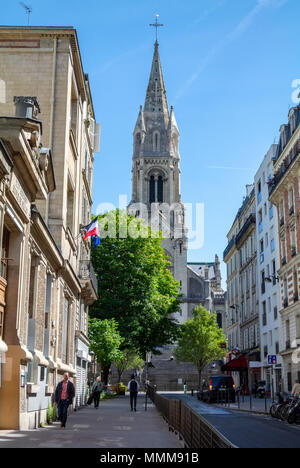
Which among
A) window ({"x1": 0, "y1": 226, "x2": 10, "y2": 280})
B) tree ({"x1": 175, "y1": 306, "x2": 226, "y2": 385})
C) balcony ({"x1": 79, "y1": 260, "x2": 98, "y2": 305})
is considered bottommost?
tree ({"x1": 175, "y1": 306, "x2": 226, "y2": 385})

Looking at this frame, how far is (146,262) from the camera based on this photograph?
4238 centimetres

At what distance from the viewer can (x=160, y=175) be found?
109438mm

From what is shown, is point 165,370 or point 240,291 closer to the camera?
point 240,291

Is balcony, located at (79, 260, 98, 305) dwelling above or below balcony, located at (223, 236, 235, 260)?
below

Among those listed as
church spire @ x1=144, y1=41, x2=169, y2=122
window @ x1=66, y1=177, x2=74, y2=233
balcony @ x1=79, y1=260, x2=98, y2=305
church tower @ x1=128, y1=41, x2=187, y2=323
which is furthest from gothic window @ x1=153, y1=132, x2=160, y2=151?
window @ x1=66, y1=177, x2=74, y2=233

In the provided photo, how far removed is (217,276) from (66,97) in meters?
111

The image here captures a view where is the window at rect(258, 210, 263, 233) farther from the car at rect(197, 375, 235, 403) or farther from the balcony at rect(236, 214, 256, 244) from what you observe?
Result: the car at rect(197, 375, 235, 403)

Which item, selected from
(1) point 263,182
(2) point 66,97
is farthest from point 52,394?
(1) point 263,182

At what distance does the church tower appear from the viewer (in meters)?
98.4

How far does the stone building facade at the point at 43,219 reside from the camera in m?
13.0

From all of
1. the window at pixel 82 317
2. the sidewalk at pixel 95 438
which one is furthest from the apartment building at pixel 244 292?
the sidewalk at pixel 95 438

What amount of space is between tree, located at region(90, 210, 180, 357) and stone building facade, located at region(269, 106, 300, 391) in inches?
340

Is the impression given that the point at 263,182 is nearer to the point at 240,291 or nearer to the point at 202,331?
the point at 240,291

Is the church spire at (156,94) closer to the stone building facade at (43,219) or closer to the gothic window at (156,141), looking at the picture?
the gothic window at (156,141)
